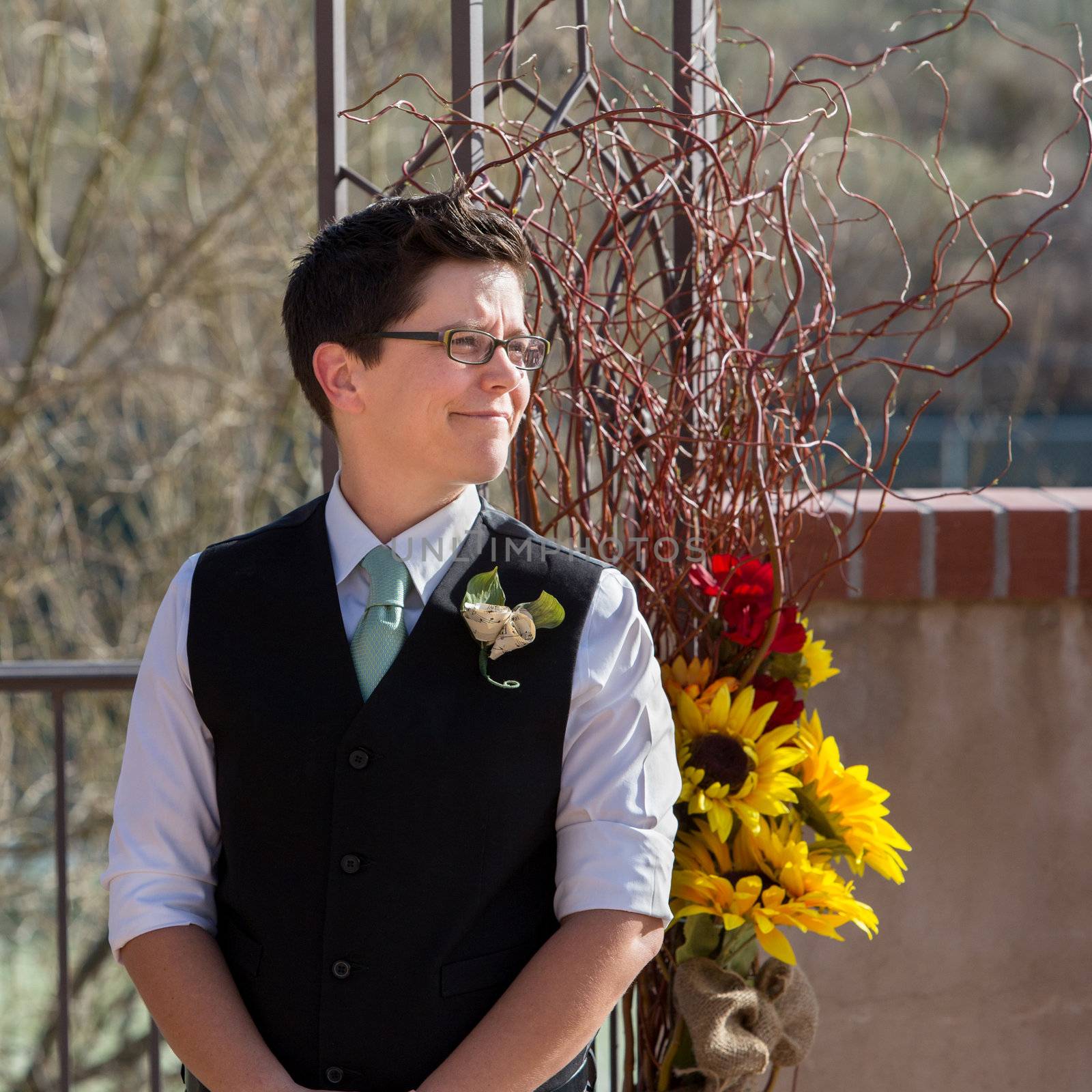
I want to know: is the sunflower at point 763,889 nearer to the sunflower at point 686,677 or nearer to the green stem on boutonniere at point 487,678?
the sunflower at point 686,677

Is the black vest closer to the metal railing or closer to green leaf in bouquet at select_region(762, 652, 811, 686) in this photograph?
green leaf in bouquet at select_region(762, 652, 811, 686)

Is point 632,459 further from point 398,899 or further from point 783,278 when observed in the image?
point 398,899

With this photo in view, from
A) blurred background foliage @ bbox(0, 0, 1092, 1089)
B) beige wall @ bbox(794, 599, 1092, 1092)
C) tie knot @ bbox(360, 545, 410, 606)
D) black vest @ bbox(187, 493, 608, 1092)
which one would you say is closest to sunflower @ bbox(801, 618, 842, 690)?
beige wall @ bbox(794, 599, 1092, 1092)

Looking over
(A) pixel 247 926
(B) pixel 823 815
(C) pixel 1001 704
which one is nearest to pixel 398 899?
(A) pixel 247 926

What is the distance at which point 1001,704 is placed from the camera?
1792 mm

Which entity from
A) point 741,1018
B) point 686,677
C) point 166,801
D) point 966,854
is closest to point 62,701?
point 166,801

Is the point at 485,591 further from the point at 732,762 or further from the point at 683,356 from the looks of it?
the point at 683,356

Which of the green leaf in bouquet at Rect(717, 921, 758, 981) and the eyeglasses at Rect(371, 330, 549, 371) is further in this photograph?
the green leaf in bouquet at Rect(717, 921, 758, 981)

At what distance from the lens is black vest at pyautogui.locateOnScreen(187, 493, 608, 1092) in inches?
45.2

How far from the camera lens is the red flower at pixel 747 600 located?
140 cm

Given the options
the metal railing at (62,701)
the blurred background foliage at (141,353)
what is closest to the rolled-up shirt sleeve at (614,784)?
the metal railing at (62,701)

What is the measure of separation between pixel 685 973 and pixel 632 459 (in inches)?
23.2

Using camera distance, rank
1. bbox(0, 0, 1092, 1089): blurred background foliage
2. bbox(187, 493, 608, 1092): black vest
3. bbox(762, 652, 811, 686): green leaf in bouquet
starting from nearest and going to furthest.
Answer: bbox(187, 493, 608, 1092): black vest → bbox(762, 652, 811, 686): green leaf in bouquet → bbox(0, 0, 1092, 1089): blurred background foliage

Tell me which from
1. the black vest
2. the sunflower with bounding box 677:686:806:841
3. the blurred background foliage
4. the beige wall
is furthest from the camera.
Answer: the blurred background foliage
